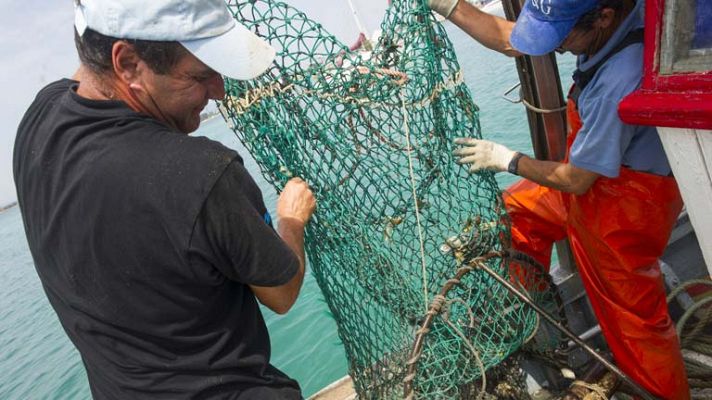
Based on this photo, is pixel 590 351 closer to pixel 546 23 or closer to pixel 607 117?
pixel 607 117

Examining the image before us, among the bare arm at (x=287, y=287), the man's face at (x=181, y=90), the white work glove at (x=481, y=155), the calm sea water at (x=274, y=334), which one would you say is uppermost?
the man's face at (x=181, y=90)

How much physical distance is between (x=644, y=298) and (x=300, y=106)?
2059mm

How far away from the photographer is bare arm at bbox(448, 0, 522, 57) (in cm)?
270

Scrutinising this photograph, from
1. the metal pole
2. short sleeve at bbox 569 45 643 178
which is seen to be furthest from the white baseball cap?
the metal pole

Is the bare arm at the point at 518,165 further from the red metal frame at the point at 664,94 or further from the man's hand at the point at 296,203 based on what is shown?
the man's hand at the point at 296,203

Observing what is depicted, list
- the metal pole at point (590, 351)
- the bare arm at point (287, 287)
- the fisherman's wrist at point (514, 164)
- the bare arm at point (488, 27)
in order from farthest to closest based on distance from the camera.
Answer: the bare arm at point (488, 27) → the fisherman's wrist at point (514, 164) → the metal pole at point (590, 351) → the bare arm at point (287, 287)

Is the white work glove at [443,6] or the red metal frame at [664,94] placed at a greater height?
the white work glove at [443,6]

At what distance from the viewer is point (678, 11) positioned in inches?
54.2

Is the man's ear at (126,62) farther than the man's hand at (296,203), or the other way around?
the man's hand at (296,203)

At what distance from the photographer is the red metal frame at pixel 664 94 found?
1.32 metres

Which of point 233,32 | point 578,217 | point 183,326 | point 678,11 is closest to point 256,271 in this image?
point 183,326

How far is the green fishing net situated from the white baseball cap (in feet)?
1.80

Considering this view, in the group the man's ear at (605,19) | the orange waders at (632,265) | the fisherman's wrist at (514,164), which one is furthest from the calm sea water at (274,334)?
the man's ear at (605,19)

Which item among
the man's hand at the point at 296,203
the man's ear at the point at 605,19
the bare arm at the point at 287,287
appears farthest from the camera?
the man's ear at the point at 605,19
